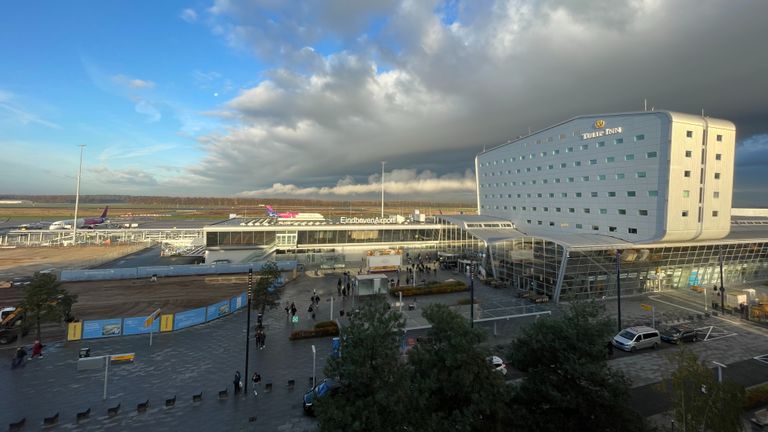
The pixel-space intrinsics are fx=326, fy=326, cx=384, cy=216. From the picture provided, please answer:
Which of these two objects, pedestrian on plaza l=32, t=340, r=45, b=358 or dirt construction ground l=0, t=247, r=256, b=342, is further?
dirt construction ground l=0, t=247, r=256, b=342

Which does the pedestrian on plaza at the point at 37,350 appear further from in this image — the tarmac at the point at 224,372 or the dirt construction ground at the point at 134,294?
the dirt construction ground at the point at 134,294

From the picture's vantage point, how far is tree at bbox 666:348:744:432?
→ 10.6 m

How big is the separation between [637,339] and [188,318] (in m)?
33.5

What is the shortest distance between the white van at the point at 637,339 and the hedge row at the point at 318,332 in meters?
20.6

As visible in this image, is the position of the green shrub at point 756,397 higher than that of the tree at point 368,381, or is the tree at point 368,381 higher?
the tree at point 368,381

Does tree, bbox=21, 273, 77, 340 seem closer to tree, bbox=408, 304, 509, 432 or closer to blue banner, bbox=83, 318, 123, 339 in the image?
blue banner, bbox=83, 318, 123, 339

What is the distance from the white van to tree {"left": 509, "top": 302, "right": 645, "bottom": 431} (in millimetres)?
12470

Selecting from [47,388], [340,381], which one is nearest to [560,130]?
[340,381]

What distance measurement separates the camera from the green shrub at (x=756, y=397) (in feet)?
52.2

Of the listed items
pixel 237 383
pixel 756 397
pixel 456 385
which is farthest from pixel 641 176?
pixel 237 383

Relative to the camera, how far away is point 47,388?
1700 centimetres

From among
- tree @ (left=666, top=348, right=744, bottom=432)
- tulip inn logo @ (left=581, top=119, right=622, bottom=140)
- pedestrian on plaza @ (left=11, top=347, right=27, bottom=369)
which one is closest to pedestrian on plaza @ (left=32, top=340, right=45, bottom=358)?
pedestrian on plaza @ (left=11, top=347, right=27, bottom=369)

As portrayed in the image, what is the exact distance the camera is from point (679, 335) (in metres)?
23.9

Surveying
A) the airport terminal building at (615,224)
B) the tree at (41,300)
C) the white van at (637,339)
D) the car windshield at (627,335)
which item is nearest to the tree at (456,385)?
the white van at (637,339)
